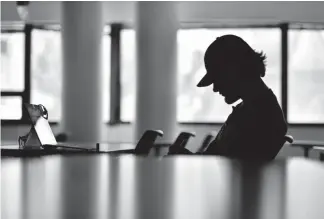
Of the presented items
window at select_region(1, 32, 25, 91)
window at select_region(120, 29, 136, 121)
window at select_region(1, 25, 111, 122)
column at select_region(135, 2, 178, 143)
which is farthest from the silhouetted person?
window at select_region(1, 32, 25, 91)

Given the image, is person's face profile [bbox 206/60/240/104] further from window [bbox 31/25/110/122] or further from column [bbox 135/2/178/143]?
window [bbox 31/25/110/122]

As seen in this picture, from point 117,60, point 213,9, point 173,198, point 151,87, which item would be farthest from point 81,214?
point 117,60

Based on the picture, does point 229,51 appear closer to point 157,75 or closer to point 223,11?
point 157,75

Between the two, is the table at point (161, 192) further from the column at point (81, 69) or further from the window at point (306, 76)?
the window at point (306, 76)

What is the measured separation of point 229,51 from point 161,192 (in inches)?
50.6

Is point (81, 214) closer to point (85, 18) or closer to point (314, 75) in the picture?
point (85, 18)

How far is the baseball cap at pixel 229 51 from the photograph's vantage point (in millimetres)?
2145

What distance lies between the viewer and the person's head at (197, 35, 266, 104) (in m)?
2.14

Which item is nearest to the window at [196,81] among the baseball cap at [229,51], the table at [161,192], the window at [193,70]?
the window at [193,70]

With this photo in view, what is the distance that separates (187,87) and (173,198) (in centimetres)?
→ 794

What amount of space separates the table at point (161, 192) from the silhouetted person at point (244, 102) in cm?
46

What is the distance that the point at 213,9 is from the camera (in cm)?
816

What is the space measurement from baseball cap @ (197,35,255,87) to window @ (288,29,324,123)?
21.5 ft

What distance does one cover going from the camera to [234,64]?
2154 mm
